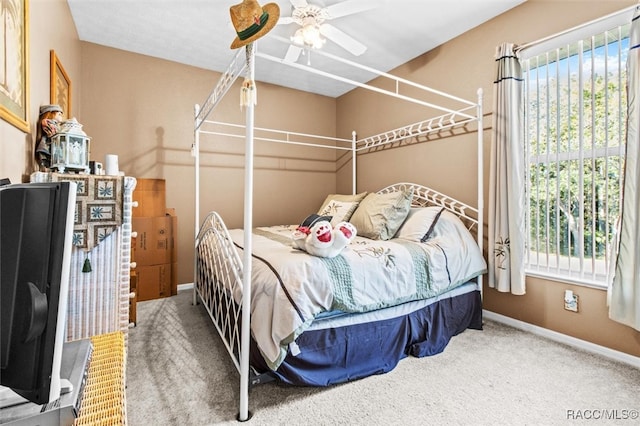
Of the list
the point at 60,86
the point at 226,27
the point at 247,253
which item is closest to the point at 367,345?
the point at 247,253

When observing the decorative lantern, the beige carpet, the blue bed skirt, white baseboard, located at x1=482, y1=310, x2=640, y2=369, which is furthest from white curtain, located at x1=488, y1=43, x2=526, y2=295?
the decorative lantern

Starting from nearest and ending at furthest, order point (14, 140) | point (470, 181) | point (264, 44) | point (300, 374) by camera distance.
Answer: point (14, 140), point (300, 374), point (470, 181), point (264, 44)

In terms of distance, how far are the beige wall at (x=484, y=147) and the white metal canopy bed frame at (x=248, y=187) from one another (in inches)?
4.6

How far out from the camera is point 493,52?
102 inches

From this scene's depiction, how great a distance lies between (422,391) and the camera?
5.37 ft

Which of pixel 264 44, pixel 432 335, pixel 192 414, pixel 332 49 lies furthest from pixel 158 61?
pixel 432 335

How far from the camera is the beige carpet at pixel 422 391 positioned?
1442mm

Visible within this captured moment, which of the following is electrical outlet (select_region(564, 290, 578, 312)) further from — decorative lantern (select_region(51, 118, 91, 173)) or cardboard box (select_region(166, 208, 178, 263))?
cardboard box (select_region(166, 208, 178, 263))

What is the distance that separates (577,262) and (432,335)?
46.8 inches

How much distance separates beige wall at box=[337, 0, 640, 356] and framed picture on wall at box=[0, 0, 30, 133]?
3032 millimetres

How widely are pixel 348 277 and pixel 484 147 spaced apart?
1848 mm

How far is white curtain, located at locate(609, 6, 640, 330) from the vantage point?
1765 mm

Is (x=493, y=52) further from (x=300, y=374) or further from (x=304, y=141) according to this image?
(x=300, y=374)

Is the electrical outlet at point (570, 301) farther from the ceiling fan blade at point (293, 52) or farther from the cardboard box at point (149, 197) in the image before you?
the cardboard box at point (149, 197)
